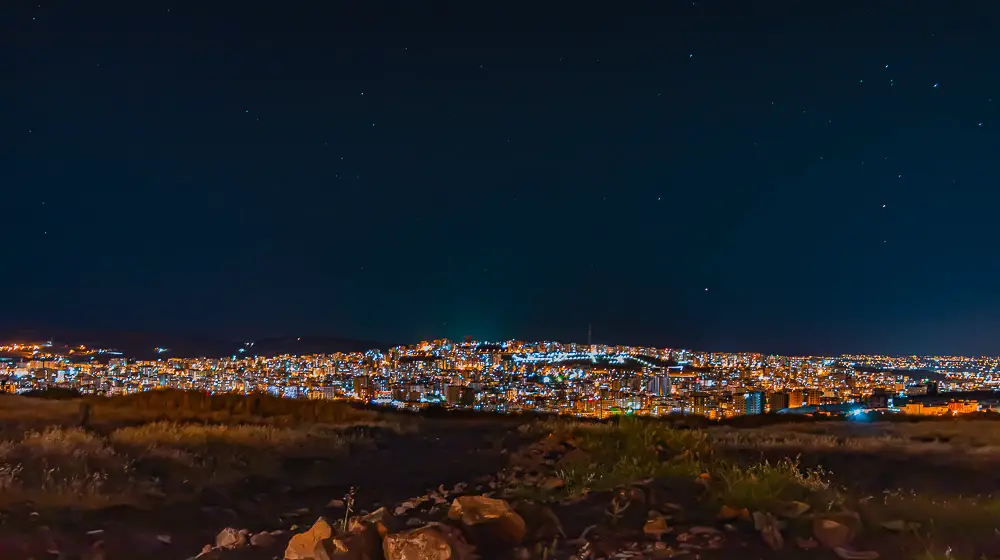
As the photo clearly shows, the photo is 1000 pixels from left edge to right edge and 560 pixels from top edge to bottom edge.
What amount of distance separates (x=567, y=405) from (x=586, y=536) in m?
22.4

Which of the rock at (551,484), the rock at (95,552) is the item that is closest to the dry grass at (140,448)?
the rock at (95,552)

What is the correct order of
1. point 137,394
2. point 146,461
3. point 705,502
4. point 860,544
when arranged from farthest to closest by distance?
point 137,394
point 146,461
point 705,502
point 860,544

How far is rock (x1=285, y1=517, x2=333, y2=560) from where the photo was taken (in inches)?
202

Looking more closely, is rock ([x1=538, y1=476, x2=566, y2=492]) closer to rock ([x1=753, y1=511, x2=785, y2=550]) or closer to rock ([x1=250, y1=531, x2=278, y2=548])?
rock ([x1=753, y1=511, x2=785, y2=550])

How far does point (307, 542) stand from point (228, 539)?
3.59ft

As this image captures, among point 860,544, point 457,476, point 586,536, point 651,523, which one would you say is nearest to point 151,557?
point 586,536

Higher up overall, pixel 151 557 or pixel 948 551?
pixel 948 551

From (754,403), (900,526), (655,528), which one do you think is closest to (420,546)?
(655,528)

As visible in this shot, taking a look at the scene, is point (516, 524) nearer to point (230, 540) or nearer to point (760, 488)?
point (230, 540)

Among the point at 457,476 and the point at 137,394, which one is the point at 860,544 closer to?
the point at 457,476

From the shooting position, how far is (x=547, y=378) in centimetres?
4797

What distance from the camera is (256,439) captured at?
40.5 ft

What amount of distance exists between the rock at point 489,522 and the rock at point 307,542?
44.6 inches

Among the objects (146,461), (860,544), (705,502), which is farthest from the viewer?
(146,461)
